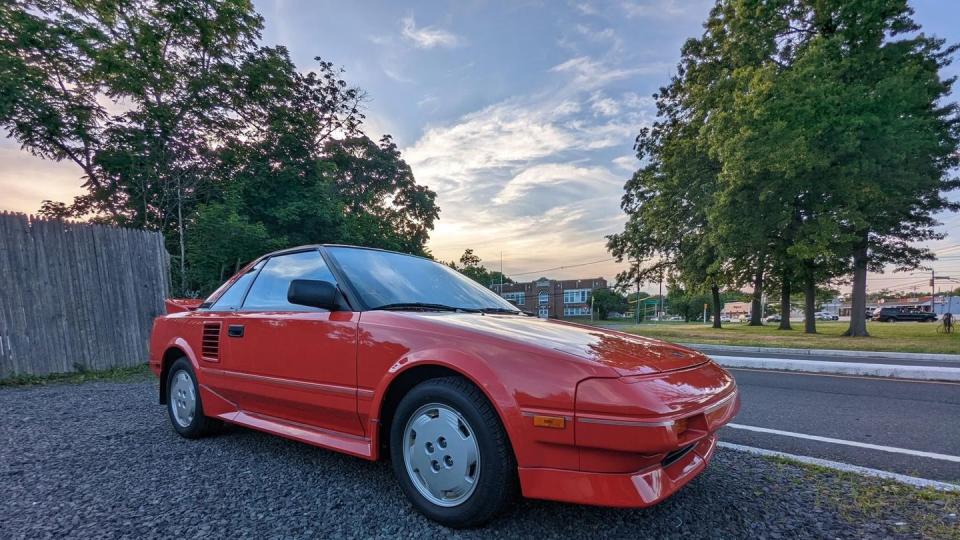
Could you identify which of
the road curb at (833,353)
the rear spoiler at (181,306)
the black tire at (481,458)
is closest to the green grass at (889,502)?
the black tire at (481,458)

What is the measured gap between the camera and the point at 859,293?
17234 mm

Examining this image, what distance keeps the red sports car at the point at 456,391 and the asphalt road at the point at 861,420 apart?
5.96ft

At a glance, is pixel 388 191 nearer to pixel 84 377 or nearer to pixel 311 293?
pixel 84 377

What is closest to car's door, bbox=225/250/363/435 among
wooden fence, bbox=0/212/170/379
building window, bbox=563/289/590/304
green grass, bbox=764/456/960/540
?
green grass, bbox=764/456/960/540

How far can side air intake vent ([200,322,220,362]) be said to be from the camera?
3.28 metres

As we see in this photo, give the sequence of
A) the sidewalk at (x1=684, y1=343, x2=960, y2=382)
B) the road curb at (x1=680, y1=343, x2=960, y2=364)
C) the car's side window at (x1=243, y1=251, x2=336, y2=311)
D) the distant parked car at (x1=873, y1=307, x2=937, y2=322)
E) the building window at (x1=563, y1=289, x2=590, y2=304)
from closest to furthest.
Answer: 1. the car's side window at (x1=243, y1=251, x2=336, y2=311)
2. the sidewalk at (x1=684, y1=343, x2=960, y2=382)
3. the road curb at (x1=680, y1=343, x2=960, y2=364)
4. the distant parked car at (x1=873, y1=307, x2=937, y2=322)
5. the building window at (x1=563, y1=289, x2=590, y2=304)

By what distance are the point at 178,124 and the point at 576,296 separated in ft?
229

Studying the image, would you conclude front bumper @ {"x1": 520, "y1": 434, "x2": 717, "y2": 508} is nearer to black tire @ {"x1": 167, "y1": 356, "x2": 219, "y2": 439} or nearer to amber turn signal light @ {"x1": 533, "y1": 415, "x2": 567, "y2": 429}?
amber turn signal light @ {"x1": 533, "y1": 415, "x2": 567, "y2": 429}

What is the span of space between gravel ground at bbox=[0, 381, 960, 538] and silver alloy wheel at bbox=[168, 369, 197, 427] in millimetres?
241

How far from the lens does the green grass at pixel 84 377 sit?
19.2ft

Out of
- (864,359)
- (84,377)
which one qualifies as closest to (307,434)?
(84,377)

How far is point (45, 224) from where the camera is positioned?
6.36 meters

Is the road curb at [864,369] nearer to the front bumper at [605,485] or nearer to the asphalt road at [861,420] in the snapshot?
the asphalt road at [861,420]

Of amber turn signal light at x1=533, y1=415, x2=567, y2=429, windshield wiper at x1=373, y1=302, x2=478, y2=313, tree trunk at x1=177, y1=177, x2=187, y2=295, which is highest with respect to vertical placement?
tree trunk at x1=177, y1=177, x2=187, y2=295
